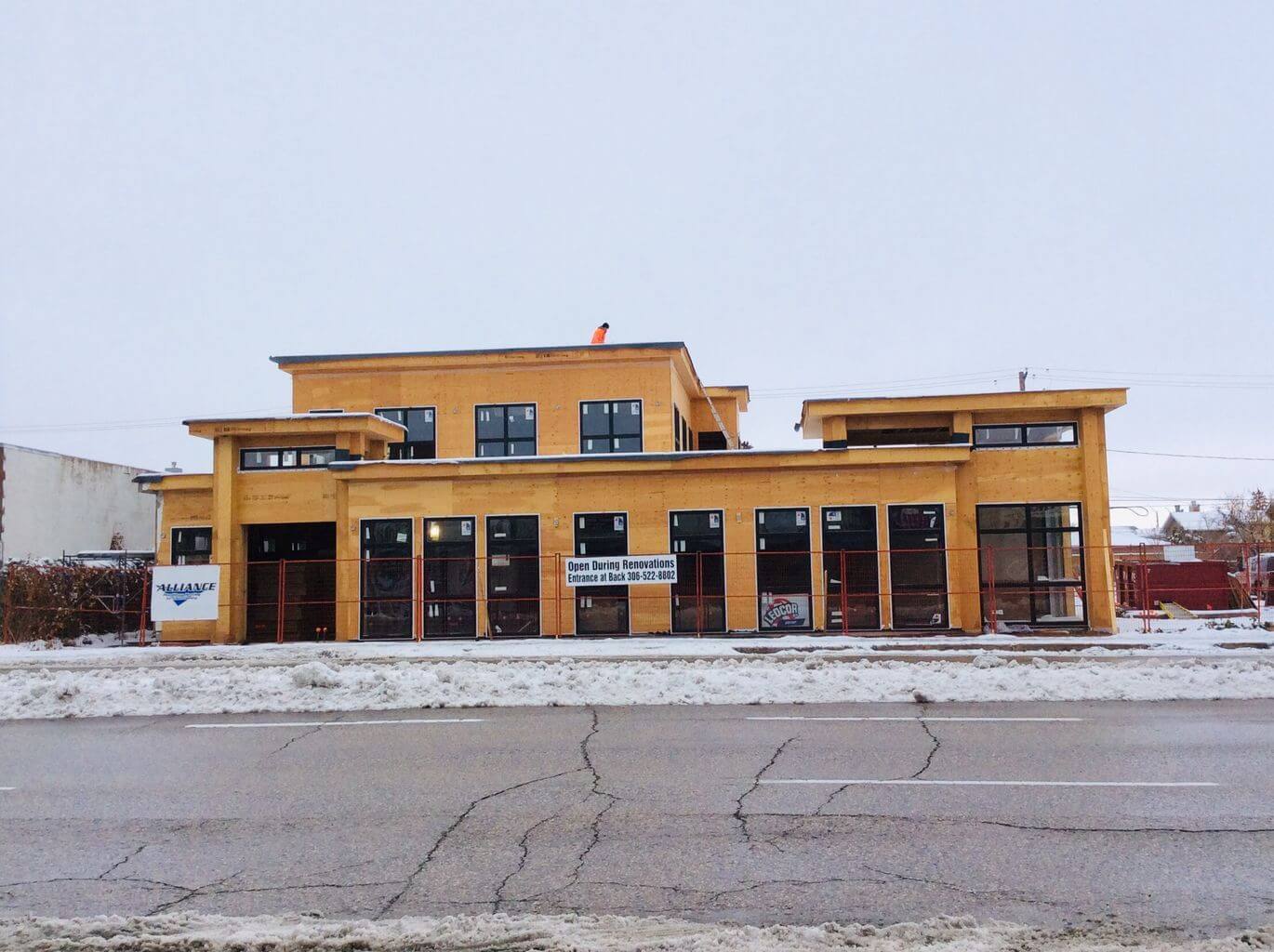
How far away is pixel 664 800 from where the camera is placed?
7930 millimetres

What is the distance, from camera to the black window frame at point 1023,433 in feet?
77.5

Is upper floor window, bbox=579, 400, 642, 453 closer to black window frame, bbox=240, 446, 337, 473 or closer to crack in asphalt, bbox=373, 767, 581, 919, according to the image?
black window frame, bbox=240, 446, 337, 473

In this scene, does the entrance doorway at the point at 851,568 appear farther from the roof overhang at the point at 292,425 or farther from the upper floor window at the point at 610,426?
the roof overhang at the point at 292,425

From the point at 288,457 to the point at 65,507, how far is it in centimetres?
2371

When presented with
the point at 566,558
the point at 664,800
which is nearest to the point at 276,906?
the point at 664,800

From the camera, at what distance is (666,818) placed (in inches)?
291

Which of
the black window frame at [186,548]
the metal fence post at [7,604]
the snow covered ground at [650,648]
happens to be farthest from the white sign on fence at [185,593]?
the metal fence post at [7,604]

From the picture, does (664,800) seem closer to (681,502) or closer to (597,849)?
(597,849)

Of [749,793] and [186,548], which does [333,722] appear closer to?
[749,793]

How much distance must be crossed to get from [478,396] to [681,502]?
662 centimetres

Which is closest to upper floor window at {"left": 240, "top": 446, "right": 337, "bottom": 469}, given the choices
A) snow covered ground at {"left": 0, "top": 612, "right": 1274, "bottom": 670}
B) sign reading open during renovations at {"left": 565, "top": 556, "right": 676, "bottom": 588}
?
snow covered ground at {"left": 0, "top": 612, "right": 1274, "bottom": 670}

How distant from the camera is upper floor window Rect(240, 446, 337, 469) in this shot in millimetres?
24906

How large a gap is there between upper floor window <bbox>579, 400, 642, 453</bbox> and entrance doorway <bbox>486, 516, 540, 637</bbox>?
356 cm

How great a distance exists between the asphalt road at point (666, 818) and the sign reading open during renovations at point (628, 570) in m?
10.7
